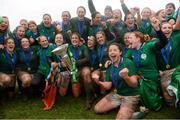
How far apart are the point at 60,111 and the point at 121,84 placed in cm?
176

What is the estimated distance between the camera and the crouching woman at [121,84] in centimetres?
769

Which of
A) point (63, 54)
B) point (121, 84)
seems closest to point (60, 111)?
point (63, 54)

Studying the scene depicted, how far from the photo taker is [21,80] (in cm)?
927

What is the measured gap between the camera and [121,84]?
7.97 meters

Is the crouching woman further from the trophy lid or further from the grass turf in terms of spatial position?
the trophy lid

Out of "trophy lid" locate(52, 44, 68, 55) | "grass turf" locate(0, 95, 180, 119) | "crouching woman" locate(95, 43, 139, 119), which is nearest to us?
"crouching woman" locate(95, 43, 139, 119)

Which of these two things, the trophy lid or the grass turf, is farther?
the trophy lid

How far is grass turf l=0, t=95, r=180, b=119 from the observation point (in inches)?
322

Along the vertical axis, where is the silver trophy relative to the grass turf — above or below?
above

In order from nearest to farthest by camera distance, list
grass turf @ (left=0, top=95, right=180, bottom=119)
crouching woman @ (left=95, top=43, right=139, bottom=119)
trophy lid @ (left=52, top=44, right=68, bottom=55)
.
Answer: crouching woman @ (left=95, top=43, right=139, bottom=119), grass turf @ (left=0, top=95, right=180, bottom=119), trophy lid @ (left=52, top=44, right=68, bottom=55)

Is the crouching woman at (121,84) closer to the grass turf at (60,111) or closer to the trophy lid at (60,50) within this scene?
the grass turf at (60,111)

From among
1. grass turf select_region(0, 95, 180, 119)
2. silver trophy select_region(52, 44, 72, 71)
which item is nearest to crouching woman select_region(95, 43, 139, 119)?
grass turf select_region(0, 95, 180, 119)

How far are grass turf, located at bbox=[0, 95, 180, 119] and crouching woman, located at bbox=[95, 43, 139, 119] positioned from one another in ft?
1.49

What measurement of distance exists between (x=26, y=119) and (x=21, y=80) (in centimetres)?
130
